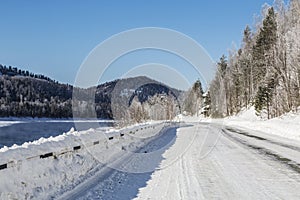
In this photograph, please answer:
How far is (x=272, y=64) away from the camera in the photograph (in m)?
44.1

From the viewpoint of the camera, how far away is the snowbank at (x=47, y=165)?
21.6 feet

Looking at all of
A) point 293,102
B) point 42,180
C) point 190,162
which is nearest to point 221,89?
point 293,102

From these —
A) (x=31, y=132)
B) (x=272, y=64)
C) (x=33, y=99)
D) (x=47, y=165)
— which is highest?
(x=33, y=99)

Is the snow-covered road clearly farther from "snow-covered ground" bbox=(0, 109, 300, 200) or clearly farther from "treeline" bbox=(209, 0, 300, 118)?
"treeline" bbox=(209, 0, 300, 118)

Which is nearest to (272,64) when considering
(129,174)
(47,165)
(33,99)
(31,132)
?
(129,174)

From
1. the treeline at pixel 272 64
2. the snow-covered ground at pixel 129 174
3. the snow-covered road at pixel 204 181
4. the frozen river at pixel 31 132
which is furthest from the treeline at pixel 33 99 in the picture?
the snow-covered road at pixel 204 181

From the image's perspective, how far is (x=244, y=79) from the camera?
6606 centimetres

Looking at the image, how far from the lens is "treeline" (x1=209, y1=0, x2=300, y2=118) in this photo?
38719mm

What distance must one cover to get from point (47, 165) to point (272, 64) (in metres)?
40.5

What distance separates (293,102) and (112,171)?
33.4m

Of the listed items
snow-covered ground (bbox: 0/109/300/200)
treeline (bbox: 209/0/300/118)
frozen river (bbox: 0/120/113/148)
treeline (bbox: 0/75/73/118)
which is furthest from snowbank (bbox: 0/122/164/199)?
treeline (bbox: 0/75/73/118)

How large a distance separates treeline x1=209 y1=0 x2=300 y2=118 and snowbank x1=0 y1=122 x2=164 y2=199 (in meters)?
30.9

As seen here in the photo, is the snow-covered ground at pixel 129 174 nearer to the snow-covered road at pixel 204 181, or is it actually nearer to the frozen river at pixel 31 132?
the snow-covered road at pixel 204 181

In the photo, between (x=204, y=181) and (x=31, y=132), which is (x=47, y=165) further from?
(x=31, y=132)
